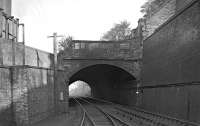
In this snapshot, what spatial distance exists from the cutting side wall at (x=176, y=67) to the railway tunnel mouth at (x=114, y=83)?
4319 mm

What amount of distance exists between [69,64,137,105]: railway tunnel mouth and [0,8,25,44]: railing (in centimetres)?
879

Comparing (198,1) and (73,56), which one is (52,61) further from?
(198,1)

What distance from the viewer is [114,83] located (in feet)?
105

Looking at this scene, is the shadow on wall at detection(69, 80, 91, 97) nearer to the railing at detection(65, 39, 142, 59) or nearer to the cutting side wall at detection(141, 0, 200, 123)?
the railing at detection(65, 39, 142, 59)

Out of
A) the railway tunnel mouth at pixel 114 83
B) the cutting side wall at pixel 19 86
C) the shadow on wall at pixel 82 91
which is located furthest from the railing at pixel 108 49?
the shadow on wall at pixel 82 91

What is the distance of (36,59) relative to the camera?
49.0 feet

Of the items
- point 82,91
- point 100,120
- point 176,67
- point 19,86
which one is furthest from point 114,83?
point 82,91

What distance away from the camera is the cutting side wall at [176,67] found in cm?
1169

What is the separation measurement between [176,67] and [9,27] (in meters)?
10.5

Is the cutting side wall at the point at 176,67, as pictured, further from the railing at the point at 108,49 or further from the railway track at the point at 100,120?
the railway track at the point at 100,120

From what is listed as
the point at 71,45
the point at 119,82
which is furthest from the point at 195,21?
the point at 119,82

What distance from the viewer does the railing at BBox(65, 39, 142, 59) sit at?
858 inches

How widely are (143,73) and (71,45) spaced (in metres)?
6.87

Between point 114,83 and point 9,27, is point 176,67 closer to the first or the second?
point 9,27
